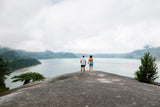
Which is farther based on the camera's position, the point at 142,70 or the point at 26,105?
the point at 142,70

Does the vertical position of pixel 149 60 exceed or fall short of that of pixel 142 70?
it exceeds it

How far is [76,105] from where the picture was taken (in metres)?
6.23

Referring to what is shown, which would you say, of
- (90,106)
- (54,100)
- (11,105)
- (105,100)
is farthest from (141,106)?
(11,105)

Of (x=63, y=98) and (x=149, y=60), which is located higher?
(x=149, y=60)

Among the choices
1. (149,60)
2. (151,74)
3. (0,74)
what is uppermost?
(149,60)

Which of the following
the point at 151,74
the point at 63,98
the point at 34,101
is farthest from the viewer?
the point at 151,74

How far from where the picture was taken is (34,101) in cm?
676

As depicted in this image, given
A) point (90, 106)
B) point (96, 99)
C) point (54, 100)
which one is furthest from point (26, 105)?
point (96, 99)

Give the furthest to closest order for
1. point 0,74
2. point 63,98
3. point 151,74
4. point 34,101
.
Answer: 1. point 0,74
2. point 151,74
3. point 63,98
4. point 34,101

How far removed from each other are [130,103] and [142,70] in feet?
55.2

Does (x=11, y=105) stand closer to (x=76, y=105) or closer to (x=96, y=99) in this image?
(x=76, y=105)

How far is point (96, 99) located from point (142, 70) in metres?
18.1

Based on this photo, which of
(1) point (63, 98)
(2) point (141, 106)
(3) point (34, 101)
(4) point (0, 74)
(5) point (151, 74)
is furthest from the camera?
(4) point (0, 74)

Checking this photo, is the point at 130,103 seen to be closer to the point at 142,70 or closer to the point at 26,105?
the point at 26,105
